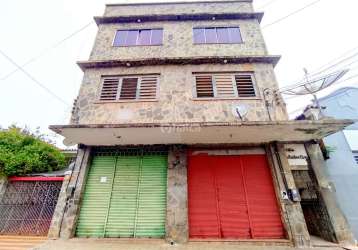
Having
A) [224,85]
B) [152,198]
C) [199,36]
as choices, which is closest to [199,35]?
[199,36]

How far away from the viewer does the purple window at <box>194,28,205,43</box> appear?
9585 millimetres

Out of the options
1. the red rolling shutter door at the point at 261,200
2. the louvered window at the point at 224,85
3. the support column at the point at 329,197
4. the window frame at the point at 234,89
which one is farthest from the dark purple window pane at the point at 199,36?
the support column at the point at 329,197

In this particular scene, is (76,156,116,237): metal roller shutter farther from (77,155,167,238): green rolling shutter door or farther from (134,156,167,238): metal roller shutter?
(134,156,167,238): metal roller shutter

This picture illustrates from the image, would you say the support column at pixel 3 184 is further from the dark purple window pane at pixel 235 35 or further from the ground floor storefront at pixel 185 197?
the dark purple window pane at pixel 235 35

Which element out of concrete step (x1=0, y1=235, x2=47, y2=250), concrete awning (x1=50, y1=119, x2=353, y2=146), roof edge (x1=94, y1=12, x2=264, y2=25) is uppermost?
roof edge (x1=94, y1=12, x2=264, y2=25)

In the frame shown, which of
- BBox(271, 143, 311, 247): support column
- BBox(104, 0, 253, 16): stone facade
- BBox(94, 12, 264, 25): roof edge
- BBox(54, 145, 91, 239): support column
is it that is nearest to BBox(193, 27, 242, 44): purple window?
BBox(94, 12, 264, 25): roof edge

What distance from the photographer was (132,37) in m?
9.83

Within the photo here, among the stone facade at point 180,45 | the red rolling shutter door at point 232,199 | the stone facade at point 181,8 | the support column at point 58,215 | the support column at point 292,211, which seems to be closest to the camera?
the support column at point 292,211

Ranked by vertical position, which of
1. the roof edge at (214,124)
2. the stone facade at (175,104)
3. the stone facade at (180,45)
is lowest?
the roof edge at (214,124)

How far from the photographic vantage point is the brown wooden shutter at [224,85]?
318 inches

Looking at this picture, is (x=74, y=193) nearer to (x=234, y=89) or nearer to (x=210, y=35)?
(x=234, y=89)

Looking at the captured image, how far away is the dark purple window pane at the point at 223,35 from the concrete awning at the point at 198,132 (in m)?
5.35

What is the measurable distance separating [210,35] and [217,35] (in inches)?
14.2

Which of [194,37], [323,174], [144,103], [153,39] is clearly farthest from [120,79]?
[323,174]
